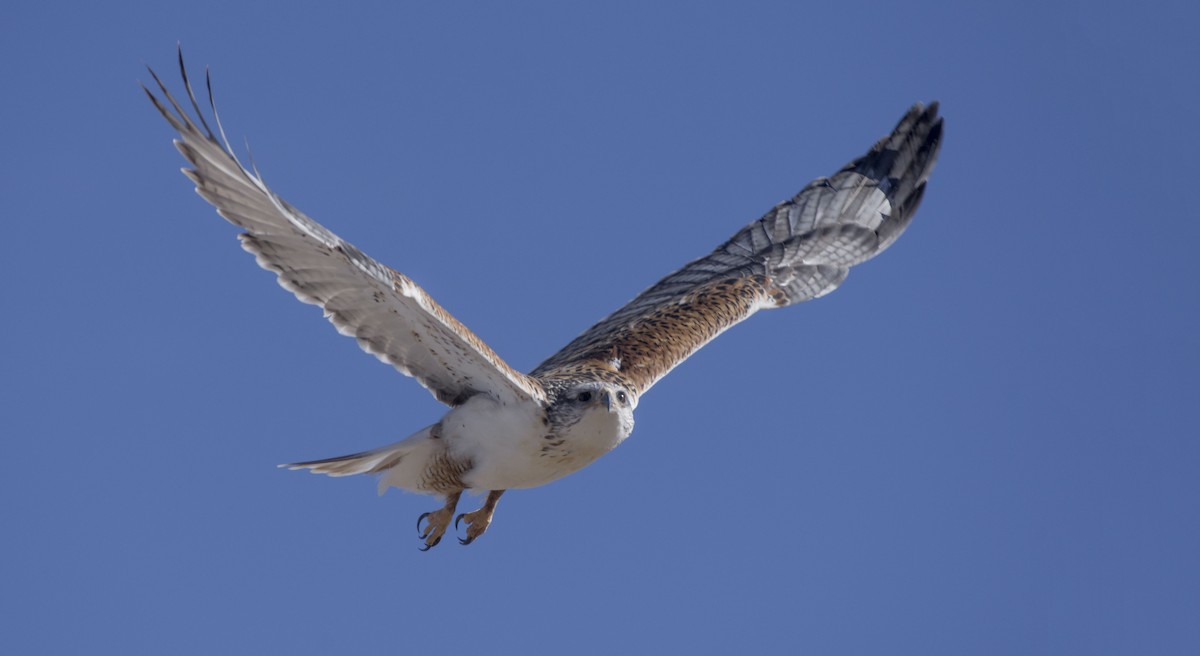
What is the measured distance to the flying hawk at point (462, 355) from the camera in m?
8.78

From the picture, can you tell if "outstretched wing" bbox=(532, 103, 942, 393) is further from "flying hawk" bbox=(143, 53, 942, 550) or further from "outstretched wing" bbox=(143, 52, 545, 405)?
"outstretched wing" bbox=(143, 52, 545, 405)

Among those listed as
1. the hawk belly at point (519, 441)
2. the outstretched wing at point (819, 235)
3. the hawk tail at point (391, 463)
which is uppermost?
the outstretched wing at point (819, 235)

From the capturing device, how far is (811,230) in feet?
44.2

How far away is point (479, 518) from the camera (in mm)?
10531

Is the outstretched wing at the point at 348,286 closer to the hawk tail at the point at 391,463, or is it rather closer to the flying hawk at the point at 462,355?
the flying hawk at the point at 462,355

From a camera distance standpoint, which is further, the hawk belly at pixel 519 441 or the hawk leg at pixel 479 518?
the hawk leg at pixel 479 518

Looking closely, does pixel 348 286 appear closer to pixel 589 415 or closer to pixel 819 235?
pixel 589 415

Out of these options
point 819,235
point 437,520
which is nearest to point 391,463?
point 437,520

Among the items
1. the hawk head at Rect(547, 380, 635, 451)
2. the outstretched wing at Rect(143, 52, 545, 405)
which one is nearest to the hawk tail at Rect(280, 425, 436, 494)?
the outstretched wing at Rect(143, 52, 545, 405)

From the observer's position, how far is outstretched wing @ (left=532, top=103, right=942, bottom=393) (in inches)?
503

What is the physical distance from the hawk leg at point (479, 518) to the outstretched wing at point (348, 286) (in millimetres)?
915

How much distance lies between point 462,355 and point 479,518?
1.59 m

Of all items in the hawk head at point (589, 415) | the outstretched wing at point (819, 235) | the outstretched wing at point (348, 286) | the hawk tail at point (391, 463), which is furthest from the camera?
the outstretched wing at point (819, 235)

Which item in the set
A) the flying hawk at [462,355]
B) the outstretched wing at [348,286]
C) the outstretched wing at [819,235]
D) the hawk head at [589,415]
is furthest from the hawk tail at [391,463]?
the outstretched wing at [819,235]
